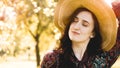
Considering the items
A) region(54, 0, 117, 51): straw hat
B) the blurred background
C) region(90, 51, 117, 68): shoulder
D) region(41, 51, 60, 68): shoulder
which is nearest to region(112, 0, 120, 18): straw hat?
region(54, 0, 117, 51): straw hat

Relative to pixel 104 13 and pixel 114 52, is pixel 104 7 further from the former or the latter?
pixel 114 52

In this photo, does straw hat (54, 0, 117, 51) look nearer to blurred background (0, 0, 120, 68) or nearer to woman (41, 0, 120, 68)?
woman (41, 0, 120, 68)

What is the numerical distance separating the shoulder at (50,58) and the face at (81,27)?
0.20 metres

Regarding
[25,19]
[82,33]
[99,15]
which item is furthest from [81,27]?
[25,19]

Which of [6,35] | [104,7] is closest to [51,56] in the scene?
[104,7]

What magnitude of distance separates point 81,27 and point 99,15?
18 centimetres

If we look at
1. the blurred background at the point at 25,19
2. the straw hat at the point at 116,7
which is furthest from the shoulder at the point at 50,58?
the blurred background at the point at 25,19

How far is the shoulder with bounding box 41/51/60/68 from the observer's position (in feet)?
12.6

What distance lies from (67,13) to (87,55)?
40 cm

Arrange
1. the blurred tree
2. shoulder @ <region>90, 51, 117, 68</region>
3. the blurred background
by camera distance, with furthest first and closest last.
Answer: the blurred background, the blurred tree, shoulder @ <region>90, 51, 117, 68</region>

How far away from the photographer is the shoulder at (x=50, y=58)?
3.83m

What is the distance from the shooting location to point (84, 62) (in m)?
3.86

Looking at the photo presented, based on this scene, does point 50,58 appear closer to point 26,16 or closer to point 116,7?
point 116,7

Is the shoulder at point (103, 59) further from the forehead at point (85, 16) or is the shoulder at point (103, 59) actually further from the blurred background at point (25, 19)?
the blurred background at point (25, 19)
